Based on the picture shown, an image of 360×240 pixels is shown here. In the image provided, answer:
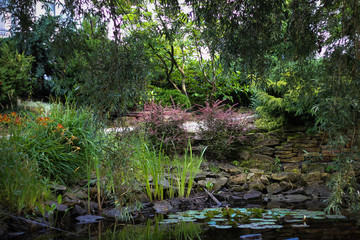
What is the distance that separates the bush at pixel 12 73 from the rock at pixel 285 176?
23.8 feet

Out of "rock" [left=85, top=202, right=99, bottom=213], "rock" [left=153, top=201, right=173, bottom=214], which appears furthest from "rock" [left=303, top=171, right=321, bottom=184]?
"rock" [left=85, top=202, right=99, bottom=213]

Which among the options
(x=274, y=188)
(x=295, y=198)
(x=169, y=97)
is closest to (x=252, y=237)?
(x=295, y=198)

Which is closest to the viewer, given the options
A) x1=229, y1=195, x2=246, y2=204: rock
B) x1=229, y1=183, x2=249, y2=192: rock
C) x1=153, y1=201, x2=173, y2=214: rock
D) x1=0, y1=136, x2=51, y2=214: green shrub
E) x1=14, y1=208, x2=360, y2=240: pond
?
x1=14, y1=208, x2=360, y2=240: pond

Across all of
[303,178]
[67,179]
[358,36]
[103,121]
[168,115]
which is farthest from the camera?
[168,115]

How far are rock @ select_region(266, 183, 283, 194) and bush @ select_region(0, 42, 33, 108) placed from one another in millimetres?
7234

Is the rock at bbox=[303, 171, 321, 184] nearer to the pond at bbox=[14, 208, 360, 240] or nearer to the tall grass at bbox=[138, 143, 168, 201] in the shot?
the pond at bbox=[14, 208, 360, 240]

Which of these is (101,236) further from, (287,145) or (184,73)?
(184,73)

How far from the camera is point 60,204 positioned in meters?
3.26

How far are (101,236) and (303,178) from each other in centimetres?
390

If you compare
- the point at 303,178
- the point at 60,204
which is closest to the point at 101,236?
the point at 60,204

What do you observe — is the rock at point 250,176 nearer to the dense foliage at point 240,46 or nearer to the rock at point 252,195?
the rock at point 252,195

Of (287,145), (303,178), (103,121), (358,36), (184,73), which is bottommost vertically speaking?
(303,178)

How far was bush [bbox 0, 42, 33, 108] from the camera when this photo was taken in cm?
838

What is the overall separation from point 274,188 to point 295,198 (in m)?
0.52
